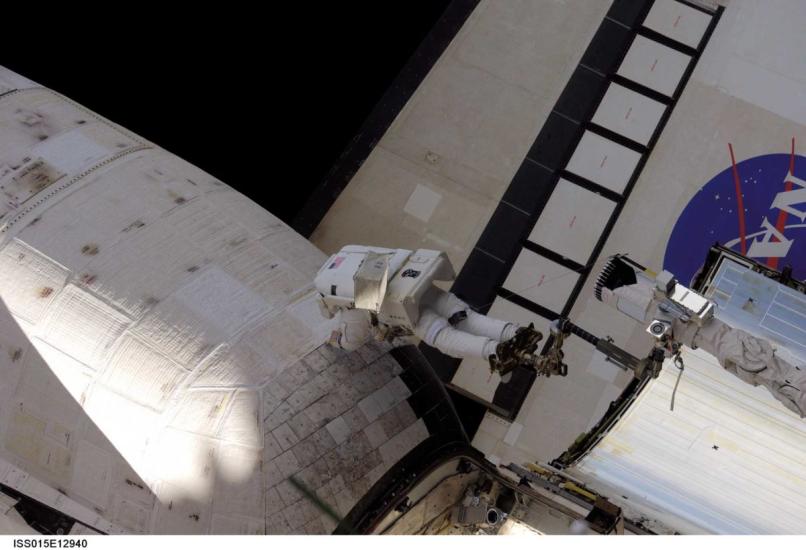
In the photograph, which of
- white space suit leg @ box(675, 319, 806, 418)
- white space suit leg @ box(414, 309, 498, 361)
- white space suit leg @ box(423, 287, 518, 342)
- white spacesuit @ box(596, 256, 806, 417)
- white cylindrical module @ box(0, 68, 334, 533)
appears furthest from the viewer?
white cylindrical module @ box(0, 68, 334, 533)

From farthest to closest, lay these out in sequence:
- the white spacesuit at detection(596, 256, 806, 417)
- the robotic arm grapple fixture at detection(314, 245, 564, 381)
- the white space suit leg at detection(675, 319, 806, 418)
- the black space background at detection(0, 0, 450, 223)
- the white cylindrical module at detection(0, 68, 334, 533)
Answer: the black space background at detection(0, 0, 450, 223) → the white cylindrical module at detection(0, 68, 334, 533) → the robotic arm grapple fixture at detection(314, 245, 564, 381) → the white spacesuit at detection(596, 256, 806, 417) → the white space suit leg at detection(675, 319, 806, 418)

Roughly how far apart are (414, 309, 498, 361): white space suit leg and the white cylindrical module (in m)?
1.67

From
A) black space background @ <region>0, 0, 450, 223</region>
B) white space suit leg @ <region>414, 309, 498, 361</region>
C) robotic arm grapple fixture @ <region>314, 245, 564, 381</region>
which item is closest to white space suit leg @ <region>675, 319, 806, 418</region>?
robotic arm grapple fixture @ <region>314, 245, 564, 381</region>

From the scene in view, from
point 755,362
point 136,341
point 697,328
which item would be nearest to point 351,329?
point 136,341

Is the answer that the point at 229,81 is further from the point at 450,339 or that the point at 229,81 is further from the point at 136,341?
the point at 450,339

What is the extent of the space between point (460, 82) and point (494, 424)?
7.48 meters

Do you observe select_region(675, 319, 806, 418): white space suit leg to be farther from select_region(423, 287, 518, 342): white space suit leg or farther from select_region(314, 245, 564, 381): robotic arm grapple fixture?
select_region(423, 287, 518, 342): white space suit leg

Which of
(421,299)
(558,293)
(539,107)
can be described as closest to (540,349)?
(558,293)

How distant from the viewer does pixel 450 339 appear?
1138cm

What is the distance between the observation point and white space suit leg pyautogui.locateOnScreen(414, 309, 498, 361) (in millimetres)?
11003

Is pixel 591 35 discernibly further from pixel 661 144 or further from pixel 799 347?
pixel 799 347

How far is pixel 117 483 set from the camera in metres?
12.1

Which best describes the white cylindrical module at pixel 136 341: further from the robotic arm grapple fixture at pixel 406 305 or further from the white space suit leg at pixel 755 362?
the white space suit leg at pixel 755 362

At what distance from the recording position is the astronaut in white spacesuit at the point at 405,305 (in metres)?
11.3
